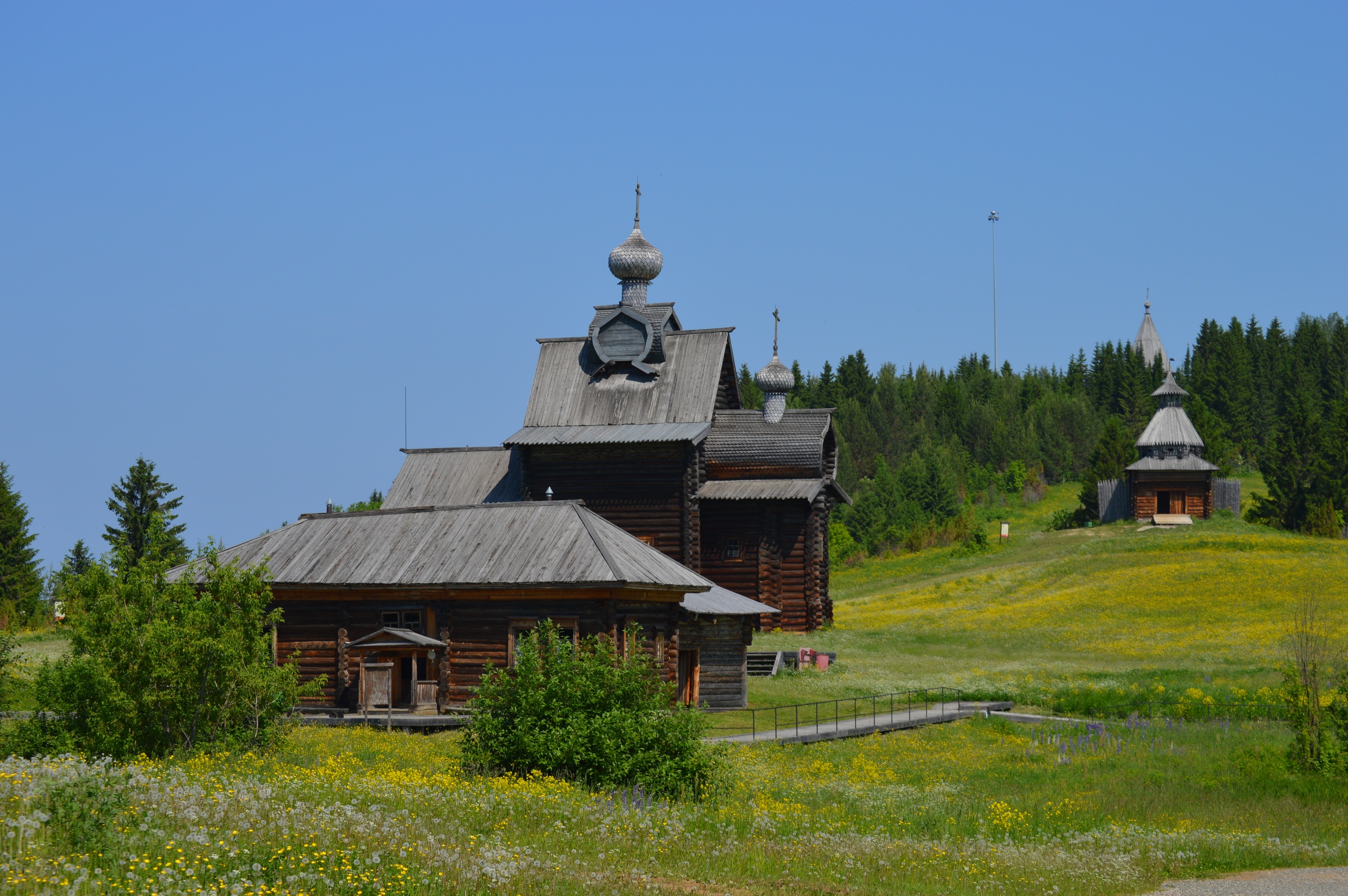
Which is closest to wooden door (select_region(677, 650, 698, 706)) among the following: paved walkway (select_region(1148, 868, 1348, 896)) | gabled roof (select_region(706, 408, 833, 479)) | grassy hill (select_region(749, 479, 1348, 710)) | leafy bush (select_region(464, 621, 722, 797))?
grassy hill (select_region(749, 479, 1348, 710))

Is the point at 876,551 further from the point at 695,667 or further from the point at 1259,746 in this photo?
the point at 1259,746

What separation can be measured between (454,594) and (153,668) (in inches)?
422

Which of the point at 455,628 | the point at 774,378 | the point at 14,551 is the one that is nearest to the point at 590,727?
the point at 455,628

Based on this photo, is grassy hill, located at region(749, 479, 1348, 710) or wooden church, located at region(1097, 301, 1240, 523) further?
wooden church, located at region(1097, 301, 1240, 523)

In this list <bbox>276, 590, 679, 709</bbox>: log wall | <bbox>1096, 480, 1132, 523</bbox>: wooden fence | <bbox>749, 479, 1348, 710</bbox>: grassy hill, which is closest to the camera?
<bbox>276, 590, 679, 709</bbox>: log wall

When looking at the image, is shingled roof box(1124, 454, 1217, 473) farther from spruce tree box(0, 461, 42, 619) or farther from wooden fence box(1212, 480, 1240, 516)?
spruce tree box(0, 461, 42, 619)

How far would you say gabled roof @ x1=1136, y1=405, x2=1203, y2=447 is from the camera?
2923 inches

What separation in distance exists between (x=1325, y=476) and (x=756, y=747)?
6649 centimetres

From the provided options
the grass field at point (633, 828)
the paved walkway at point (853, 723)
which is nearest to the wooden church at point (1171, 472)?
the paved walkway at point (853, 723)

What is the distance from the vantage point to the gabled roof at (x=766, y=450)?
161 feet

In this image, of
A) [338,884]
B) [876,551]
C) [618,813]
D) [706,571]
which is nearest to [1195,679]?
[706,571]

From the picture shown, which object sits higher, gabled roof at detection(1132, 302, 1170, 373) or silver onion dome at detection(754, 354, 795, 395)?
gabled roof at detection(1132, 302, 1170, 373)

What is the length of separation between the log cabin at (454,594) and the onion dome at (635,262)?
1989 centimetres

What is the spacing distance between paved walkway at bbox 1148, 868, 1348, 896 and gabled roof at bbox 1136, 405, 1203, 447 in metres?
61.2
